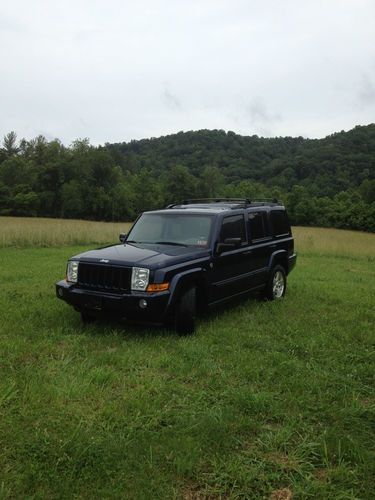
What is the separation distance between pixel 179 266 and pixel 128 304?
847mm

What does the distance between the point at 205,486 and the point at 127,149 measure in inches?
3535

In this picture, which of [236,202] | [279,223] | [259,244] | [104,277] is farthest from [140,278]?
[279,223]

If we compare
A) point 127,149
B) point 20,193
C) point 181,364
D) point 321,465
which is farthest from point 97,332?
point 127,149

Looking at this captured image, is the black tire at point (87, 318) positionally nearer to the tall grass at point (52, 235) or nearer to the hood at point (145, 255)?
the hood at point (145, 255)

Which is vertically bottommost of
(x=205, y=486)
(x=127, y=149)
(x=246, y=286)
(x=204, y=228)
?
(x=205, y=486)

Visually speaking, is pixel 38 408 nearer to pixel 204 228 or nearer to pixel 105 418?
pixel 105 418

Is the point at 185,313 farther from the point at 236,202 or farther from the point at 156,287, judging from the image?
the point at 236,202

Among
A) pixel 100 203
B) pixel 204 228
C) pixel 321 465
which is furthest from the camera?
pixel 100 203

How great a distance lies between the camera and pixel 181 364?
195 inches

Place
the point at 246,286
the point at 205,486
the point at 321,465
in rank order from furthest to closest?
the point at 246,286, the point at 321,465, the point at 205,486

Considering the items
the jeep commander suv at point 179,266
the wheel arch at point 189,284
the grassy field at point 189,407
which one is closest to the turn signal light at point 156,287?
the jeep commander suv at point 179,266

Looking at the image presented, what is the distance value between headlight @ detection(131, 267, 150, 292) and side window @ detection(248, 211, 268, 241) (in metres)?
2.66

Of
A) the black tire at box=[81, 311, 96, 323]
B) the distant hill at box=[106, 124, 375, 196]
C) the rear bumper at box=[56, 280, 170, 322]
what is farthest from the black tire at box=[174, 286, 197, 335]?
the distant hill at box=[106, 124, 375, 196]

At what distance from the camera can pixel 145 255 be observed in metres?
6.02
